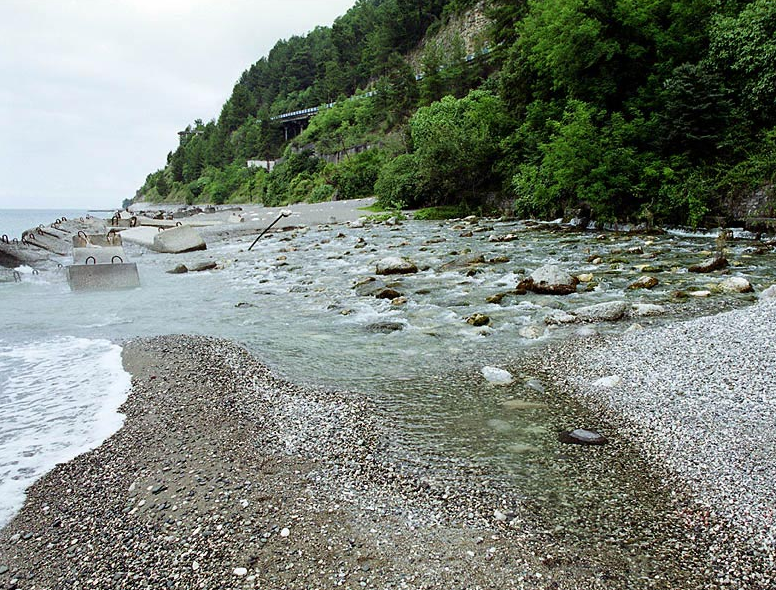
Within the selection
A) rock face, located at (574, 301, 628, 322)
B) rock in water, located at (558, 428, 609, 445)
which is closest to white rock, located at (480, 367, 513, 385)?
rock in water, located at (558, 428, 609, 445)

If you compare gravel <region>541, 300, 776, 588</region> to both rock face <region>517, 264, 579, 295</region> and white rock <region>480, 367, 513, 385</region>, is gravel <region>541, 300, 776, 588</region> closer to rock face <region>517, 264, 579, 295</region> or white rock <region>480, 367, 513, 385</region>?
white rock <region>480, 367, 513, 385</region>

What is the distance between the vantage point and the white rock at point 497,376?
637 cm

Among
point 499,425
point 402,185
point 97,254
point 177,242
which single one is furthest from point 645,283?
point 402,185

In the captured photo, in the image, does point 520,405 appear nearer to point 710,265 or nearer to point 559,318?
point 559,318

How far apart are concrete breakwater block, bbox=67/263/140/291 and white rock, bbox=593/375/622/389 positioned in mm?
14026

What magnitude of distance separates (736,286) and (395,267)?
28.9 feet

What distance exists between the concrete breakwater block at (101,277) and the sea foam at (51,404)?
6.35m

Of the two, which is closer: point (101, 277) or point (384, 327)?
point (384, 327)

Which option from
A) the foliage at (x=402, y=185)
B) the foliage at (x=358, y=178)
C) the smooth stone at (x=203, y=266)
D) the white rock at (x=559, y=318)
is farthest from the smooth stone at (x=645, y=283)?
the foliage at (x=358, y=178)

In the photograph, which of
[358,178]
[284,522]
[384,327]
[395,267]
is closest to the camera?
[284,522]

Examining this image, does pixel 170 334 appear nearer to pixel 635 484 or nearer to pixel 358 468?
pixel 358 468

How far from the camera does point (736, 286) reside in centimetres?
1043

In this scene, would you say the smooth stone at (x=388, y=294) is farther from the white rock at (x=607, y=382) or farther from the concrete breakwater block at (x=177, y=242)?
the concrete breakwater block at (x=177, y=242)

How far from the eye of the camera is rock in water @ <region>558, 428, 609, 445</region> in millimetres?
4766
